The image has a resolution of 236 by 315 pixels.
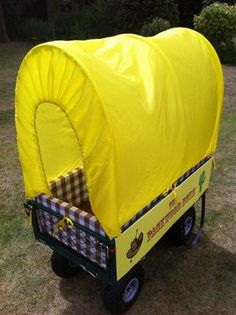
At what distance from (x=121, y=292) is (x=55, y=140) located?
6.71ft

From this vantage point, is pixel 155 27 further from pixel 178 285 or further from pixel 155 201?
pixel 155 201

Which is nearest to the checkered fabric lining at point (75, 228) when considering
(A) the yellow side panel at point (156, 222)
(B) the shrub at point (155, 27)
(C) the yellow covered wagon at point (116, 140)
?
A: (C) the yellow covered wagon at point (116, 140)

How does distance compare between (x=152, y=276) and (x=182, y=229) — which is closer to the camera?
(x=152, y=276)

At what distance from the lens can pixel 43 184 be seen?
452 cm

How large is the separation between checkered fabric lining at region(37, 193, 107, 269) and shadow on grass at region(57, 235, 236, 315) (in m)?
0.90

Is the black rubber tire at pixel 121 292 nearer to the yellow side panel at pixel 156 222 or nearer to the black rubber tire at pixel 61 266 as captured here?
the yellow side panel at pixel 156 222

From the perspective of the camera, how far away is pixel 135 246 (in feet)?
13.9

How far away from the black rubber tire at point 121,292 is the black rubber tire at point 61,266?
79 cm

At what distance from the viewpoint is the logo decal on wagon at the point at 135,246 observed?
4.18 m

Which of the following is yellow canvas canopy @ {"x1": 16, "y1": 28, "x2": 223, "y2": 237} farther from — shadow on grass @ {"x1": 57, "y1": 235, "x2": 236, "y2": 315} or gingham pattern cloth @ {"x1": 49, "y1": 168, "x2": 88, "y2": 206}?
shadow on grass @ {"x1": 57, "y1": 235, "x2": 236, "y2": 315}

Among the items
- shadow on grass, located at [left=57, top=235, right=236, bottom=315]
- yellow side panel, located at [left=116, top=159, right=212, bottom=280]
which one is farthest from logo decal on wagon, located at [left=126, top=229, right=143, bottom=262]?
shadow on grass, located at [left=57, top=235, right=236, bottom=315]

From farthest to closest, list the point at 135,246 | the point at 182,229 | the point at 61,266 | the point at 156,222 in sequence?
the point at 182,229 < the point at 61,266 < the point at 156,222 < the point at 135,246

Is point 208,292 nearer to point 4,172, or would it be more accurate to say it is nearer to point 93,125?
point 93,125

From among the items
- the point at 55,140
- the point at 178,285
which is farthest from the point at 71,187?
the point at 178,285
